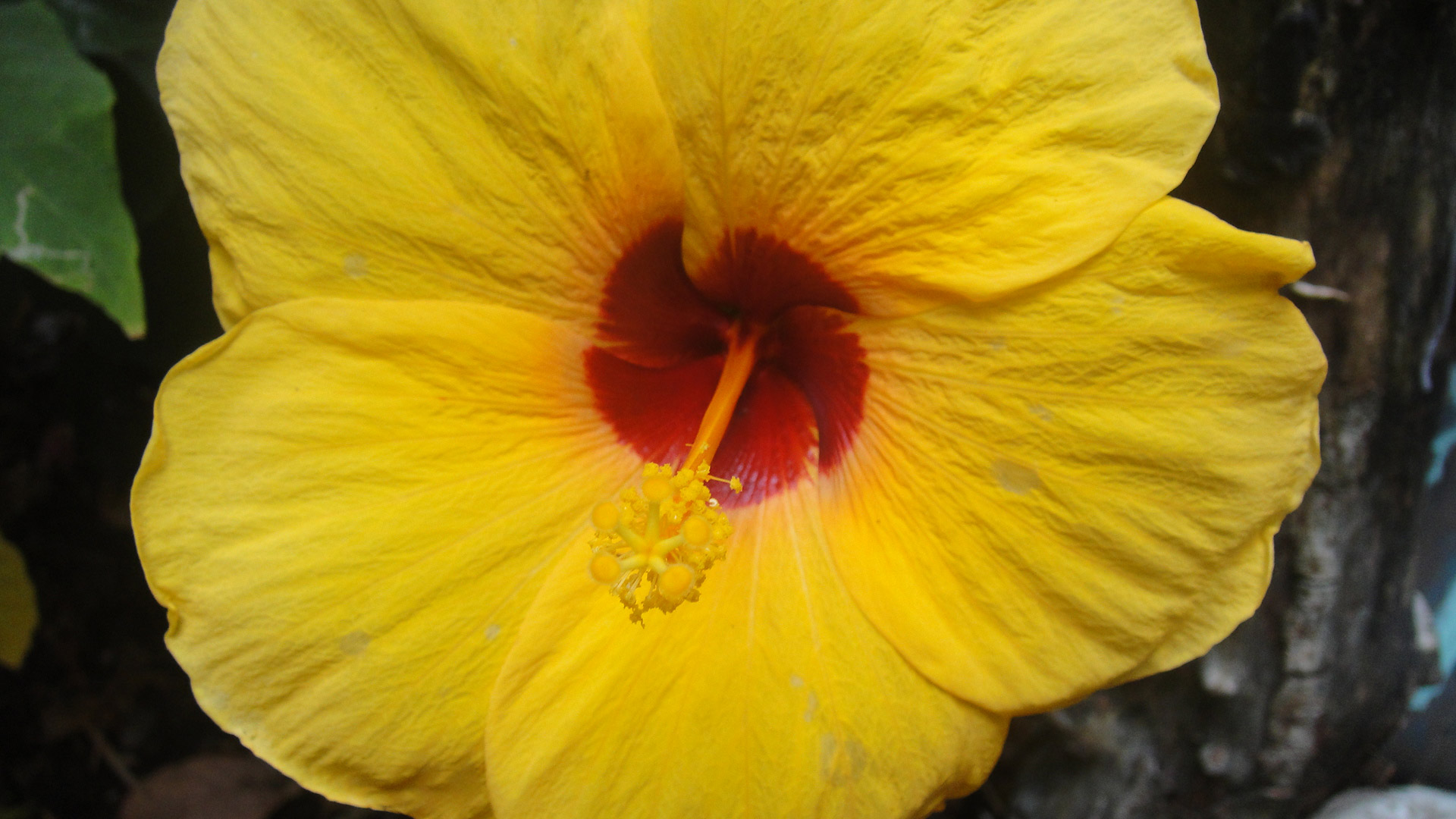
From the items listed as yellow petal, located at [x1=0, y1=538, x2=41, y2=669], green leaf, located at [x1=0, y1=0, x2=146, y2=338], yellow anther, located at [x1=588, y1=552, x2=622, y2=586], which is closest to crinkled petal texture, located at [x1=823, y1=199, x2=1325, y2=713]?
yellow anther, located at [x1=588, y1=552, x2=622, y2=586]

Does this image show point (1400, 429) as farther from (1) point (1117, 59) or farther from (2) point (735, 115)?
(2) point (735, 115)

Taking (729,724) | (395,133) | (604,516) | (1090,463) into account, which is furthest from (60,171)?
(1090,463)

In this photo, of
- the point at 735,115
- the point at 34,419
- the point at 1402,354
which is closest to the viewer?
the point at 735,115

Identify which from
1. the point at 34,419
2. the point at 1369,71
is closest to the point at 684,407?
the point at 1369,71

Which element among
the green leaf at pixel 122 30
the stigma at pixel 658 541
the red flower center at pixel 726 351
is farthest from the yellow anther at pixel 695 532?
the green leaf at pixel 122 30

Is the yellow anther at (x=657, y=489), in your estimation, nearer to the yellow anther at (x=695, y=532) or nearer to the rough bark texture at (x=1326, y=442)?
the yellow anther at (x=695, y=532)
